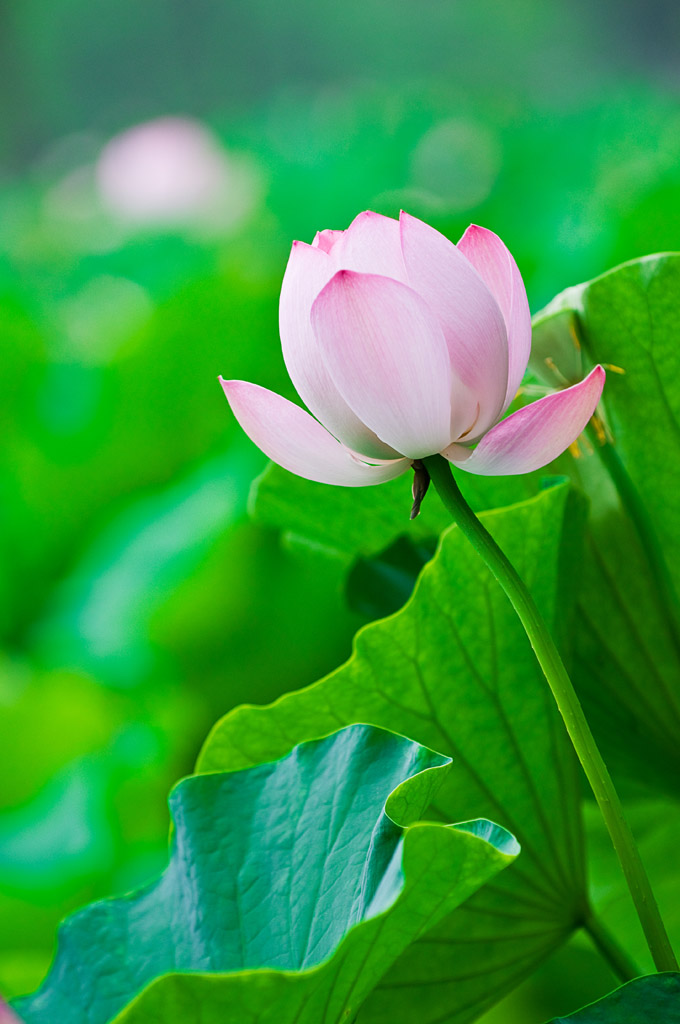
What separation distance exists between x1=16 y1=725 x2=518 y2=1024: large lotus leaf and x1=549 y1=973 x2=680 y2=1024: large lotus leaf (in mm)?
44

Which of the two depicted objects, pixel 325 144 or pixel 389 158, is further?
pixel 325 144

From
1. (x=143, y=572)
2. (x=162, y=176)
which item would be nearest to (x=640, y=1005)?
(x=143, y=572)

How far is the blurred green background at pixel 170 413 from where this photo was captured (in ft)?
2.35

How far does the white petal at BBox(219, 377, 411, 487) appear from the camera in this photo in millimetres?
229

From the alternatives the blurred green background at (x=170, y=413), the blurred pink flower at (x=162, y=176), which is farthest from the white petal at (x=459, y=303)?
the blurred pink flower at (x=162, y=176)

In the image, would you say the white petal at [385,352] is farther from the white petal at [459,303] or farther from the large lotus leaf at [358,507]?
the large lotus leaf at [358,507]

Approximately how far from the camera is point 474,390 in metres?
0.21

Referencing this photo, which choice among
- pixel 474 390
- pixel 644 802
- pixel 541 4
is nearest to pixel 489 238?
pixel 474 390

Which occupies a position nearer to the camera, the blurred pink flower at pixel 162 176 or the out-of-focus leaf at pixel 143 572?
the out-of-focus leaf at pixel 143 572

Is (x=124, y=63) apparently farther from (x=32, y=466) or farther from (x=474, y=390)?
(x=474, y=390)

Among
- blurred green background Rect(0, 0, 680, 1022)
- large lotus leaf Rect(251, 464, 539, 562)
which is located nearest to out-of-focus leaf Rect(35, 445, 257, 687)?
blurred green background Rect(0, 0, 680, 1022)

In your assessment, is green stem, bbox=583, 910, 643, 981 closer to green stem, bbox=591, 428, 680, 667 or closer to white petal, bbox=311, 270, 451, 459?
green stem, bbox=591, 428, 680, 667

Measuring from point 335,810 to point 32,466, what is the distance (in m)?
0.95

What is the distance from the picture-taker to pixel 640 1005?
229mm
